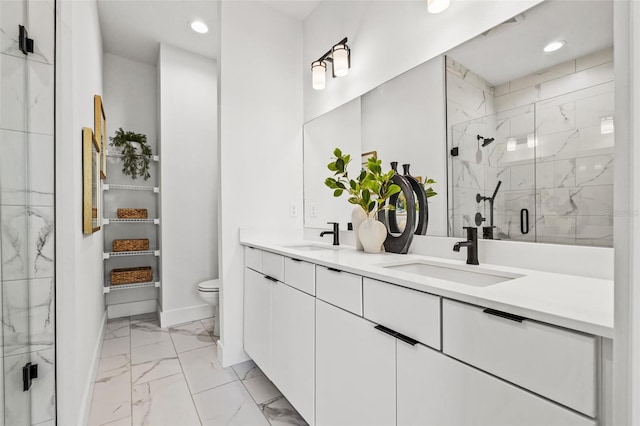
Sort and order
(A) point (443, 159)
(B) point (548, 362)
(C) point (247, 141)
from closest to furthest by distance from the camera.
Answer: (B) point (548, 362) < (A) point (443, 159) < (C) point (247, 141)

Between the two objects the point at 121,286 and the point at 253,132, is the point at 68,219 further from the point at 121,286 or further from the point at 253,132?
the point at 121,286

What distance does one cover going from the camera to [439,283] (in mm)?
844

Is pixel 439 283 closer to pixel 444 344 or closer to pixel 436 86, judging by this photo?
pixel 444 344

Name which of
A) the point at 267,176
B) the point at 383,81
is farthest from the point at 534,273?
the point at 267,176

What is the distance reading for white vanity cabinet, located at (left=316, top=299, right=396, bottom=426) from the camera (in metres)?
0.97

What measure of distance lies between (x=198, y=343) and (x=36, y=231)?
5.68 feet

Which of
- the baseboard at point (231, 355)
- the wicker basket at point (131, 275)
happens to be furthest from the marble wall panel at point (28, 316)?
the wicker basket at point (131, 275)

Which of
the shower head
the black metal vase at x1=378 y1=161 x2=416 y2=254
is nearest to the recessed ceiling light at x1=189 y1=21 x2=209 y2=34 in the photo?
the black metal vase at x1=378 y1=161 x2=416 y2=254

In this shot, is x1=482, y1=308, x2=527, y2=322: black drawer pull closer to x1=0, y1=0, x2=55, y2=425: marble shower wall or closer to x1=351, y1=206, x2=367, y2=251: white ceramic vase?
x1=351, y1=206, x2=367, y2=251: white ceramic vase

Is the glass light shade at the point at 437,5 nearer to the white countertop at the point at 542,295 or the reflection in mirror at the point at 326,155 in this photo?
the reflection in mirror at the point at 326,155

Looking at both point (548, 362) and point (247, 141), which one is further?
point (247, 141)

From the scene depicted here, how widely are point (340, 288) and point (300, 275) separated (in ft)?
1.09

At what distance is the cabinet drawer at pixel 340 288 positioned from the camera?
110 centimetres

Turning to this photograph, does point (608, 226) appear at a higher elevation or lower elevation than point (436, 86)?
lower
